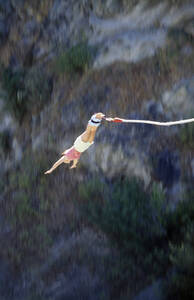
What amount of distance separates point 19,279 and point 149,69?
6.16m

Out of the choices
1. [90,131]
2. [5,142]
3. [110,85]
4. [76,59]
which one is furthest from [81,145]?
[5,142]

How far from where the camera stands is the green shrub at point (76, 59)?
479 inches

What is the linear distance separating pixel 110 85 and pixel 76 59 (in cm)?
130

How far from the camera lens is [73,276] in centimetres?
1090

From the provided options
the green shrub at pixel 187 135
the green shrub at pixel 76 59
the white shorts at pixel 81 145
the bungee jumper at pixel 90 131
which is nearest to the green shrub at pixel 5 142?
the green shrub at pixel 76 59

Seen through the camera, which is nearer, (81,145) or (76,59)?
(81,145)

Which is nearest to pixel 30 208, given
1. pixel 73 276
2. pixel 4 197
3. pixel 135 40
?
pixel 4 197

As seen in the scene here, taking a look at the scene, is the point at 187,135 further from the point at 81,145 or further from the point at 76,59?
the point at 76,59

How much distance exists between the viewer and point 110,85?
11719 mm

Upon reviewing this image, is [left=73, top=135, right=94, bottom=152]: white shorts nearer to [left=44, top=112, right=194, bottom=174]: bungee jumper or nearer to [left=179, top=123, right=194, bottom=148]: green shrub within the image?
[left=44, top=112, right=194, bottom=174]: bungee jumper

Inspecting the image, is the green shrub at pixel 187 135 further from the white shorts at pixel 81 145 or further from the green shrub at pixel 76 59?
the white shorts at pixel 81 145

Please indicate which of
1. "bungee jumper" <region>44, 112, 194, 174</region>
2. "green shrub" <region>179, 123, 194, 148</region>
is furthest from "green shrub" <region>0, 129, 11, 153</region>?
"bungee jumper" <region>44, 112, 194, 174</region>

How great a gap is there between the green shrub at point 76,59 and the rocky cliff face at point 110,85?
0.18 metres

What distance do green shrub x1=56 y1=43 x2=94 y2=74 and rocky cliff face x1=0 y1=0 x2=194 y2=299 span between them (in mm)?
181
